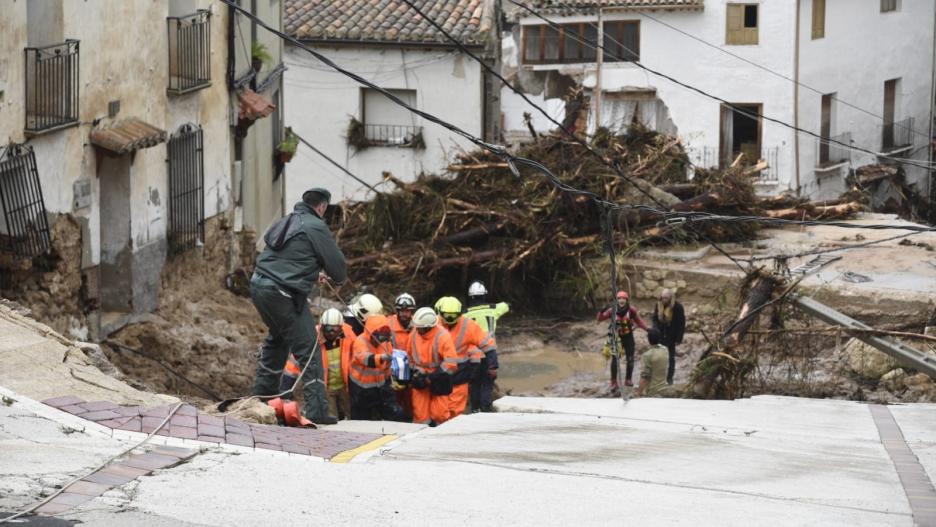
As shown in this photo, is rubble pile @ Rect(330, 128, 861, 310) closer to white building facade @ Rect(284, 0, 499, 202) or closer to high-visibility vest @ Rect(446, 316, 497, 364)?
white building facade @ Rect(284, 0, 499, 202)

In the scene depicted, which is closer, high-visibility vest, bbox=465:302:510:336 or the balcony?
high-visibility vest, bbox=465:302:510:336

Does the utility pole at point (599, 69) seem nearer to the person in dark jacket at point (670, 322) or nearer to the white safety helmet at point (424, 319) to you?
the person in dark jacket at point (670, 322)

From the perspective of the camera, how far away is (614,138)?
76.6 feet

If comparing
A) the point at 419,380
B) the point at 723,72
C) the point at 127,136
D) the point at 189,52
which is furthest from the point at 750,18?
the point at 419,380

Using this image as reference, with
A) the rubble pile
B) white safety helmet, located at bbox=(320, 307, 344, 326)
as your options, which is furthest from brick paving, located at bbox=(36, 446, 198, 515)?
the rubble pile

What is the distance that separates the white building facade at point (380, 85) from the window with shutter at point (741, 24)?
7.02m

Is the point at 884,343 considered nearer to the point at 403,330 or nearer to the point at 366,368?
the point at 403,330

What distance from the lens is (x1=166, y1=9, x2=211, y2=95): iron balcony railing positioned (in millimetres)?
16391

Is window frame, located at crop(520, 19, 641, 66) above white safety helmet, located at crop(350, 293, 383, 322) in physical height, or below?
above

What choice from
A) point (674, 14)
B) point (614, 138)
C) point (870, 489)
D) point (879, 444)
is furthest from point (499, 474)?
point (674, 14)

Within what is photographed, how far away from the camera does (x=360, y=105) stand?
31.6 meters

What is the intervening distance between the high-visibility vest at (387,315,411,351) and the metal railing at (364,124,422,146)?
18389mm

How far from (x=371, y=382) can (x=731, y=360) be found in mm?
3790

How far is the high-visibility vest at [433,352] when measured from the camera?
41.1 feet
